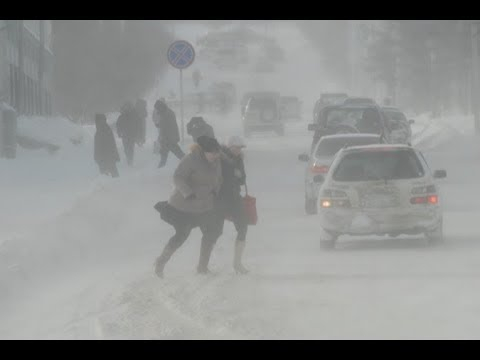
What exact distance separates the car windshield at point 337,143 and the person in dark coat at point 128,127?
37.7 ft

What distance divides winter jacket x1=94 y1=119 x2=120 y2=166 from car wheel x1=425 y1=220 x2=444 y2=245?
14.7m

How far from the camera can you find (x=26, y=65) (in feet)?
197

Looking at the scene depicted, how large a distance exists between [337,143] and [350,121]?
1056 centimetres

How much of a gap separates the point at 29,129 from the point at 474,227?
25.0 m

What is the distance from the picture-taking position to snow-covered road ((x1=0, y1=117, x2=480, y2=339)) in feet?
41.3

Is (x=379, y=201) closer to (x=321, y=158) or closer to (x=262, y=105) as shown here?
(x=321, y=158)

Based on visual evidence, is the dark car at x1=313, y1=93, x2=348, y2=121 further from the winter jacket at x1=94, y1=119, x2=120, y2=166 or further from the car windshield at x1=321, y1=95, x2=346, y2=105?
the winter jacket at x1=94, y1=119, x2=120, y2=166

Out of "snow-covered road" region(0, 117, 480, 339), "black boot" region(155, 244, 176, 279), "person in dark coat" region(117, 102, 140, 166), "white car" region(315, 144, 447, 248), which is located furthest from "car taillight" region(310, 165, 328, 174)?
"person in dark coat" region(117, 102, 140, 166)

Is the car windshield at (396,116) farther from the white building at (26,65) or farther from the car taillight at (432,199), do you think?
the car taillight at (432,199)

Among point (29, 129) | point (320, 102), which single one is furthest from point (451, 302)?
point (320, 102)

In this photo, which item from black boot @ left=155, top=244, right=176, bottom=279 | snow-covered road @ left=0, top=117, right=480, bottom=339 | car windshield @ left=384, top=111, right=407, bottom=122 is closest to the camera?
snow-covered road @ left=0, top=117, right=480, bottom=339

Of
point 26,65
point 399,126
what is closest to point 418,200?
point 399,126

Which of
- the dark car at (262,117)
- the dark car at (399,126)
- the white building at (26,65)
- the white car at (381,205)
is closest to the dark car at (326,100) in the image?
the dark car at (262,117)

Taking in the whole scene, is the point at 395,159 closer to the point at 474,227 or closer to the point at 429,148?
the point at 474,227
